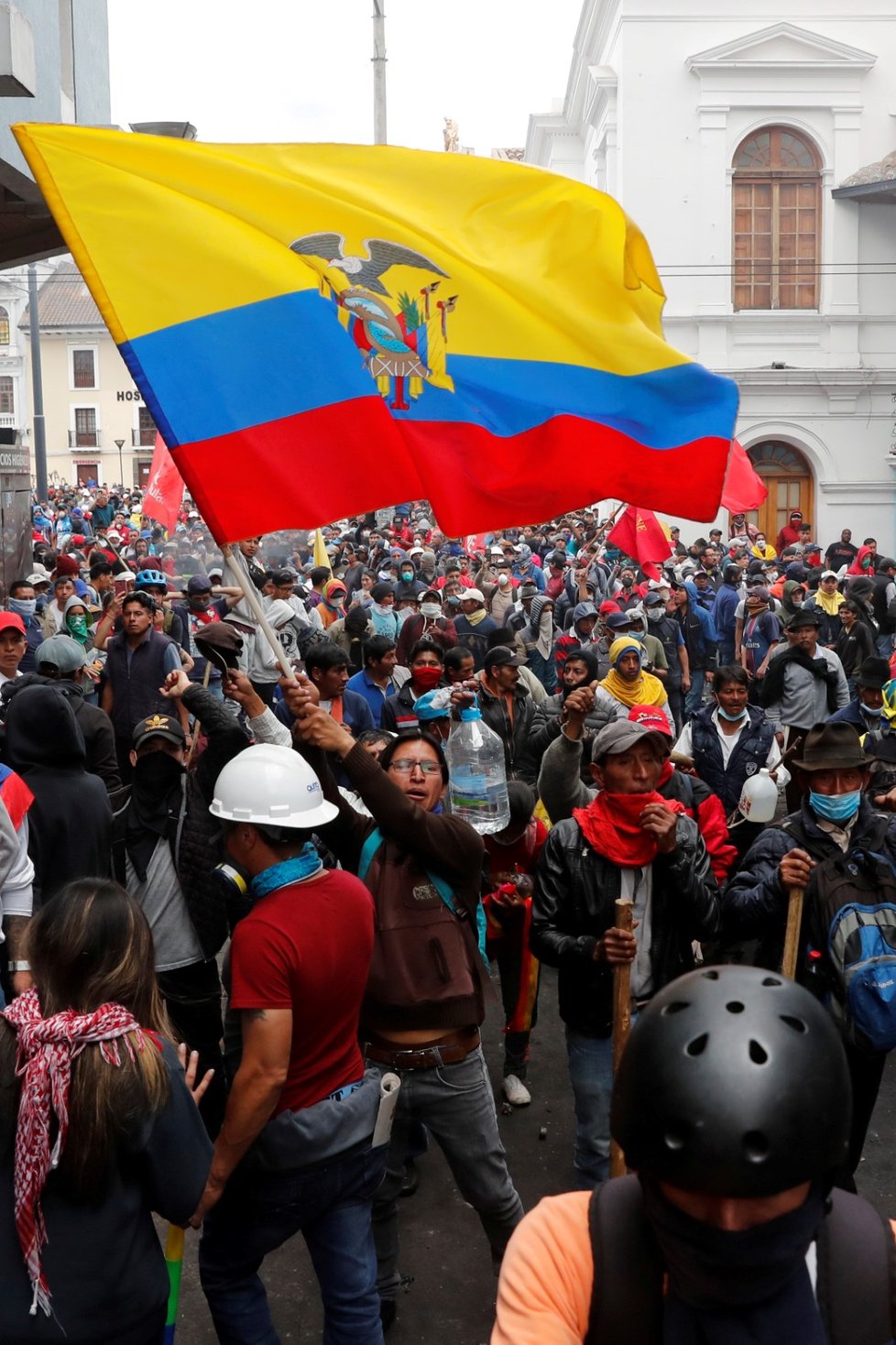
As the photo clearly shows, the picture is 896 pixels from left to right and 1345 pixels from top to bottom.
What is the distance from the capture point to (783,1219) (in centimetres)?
151

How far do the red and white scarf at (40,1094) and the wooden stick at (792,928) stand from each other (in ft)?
7.50

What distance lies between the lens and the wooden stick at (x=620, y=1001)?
11.7 feet

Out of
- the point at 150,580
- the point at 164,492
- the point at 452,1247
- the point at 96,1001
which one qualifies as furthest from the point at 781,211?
the point at 96,1001

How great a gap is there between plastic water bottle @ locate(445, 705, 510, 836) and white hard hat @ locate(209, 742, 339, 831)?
1701 millimetres

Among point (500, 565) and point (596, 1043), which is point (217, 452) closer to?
point (596, 1043)

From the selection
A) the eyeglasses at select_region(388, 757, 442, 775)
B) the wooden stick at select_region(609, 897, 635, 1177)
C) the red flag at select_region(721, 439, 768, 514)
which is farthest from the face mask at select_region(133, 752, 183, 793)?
the red flag at select_region(721, 439, 768, 514)

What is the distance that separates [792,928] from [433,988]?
4.02 feet

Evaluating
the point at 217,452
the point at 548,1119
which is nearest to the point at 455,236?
the point at 217,452

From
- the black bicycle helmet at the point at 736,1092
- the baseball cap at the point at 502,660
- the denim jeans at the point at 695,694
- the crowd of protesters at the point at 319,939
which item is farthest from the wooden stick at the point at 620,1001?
the denim jeans at the point at 695,694

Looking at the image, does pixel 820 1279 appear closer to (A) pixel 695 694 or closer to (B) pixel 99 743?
(B) pixel 99 743

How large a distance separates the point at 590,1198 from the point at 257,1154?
62.9 inches

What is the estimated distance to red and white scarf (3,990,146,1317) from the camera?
7.93 feet

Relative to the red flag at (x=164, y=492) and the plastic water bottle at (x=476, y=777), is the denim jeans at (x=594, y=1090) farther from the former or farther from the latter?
the red flag at (x=164, y=492)

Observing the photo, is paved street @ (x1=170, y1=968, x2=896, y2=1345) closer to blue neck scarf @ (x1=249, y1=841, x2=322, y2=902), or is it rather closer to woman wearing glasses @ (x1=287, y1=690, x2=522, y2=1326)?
woman wearing glasses @ (x1=287, y1=690, x2=522, y2=1326)
